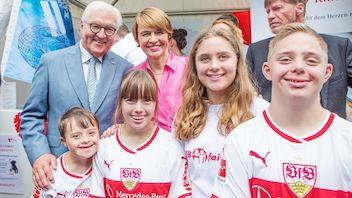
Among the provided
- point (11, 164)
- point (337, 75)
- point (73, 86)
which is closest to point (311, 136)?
point (337, 75)

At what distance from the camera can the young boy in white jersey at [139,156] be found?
225 cm

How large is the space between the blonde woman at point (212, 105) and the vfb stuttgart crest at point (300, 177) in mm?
513

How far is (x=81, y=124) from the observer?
2.51 meters

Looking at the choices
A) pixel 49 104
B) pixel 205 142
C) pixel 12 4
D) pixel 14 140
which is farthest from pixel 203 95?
pixel 12 4

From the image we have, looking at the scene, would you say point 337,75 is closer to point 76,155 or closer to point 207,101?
point 207,101

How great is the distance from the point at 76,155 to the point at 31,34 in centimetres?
180

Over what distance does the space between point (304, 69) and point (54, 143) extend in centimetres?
176

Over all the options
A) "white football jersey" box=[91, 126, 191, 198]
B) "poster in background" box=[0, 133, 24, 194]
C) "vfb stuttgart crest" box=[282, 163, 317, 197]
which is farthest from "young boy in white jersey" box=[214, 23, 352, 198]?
"poster in background" box=[0, 133, 24, 194]

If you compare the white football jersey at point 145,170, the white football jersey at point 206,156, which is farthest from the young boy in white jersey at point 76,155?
the white football jersey at point 206,156

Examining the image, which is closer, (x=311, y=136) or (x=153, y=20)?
(x=311, y=136)

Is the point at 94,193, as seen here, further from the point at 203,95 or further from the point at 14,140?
the point at 14,140

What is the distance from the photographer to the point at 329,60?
2.76 m

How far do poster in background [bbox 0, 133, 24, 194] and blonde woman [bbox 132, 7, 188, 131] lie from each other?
1.45 m

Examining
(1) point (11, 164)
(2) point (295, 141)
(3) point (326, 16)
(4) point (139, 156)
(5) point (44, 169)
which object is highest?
(3) point (326, 16)
